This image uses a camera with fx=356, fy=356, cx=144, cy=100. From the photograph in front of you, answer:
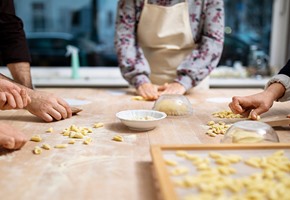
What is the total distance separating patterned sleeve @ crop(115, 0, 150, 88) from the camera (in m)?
1.69

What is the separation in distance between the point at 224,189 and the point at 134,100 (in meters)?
0.93

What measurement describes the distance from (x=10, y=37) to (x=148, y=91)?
2.16 feet

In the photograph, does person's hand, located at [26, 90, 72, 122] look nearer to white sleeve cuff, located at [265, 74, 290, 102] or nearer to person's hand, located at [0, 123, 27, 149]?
person's hand, located at [0, 123, 27, 149]

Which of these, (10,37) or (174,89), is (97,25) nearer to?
(10,37)

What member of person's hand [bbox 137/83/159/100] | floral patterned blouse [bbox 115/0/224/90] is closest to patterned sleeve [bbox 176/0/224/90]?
floral patterned blouse [bbox 115/0/224/90]

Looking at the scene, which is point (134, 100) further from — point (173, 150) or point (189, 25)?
point (173, 150)

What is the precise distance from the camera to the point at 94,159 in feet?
2.66

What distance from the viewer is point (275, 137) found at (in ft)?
2.92

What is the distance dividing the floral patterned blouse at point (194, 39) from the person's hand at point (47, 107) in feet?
1.75

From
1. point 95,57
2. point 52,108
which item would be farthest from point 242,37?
point 52,108

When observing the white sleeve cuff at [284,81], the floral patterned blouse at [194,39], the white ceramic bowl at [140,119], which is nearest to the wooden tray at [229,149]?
the white ceramic bowl at [140,119]

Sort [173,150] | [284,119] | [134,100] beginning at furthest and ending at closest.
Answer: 1. [134,100]
2. [284,119]
3. [173,150]

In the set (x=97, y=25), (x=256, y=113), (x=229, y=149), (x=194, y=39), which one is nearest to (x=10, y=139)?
(x=229, y=149)

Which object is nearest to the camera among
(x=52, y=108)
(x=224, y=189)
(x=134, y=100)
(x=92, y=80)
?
(x=224, y=189)
